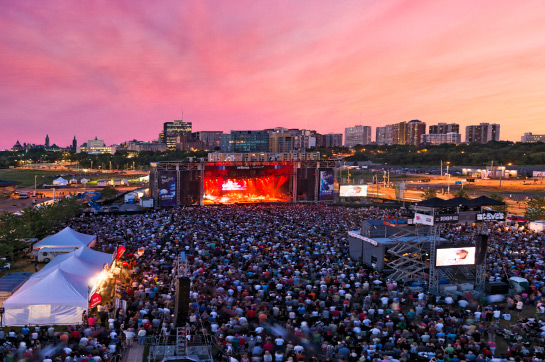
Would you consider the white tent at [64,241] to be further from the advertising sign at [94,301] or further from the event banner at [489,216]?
the event banner at [489,216]

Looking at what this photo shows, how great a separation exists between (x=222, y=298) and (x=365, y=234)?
29.1ft

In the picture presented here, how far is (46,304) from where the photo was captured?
39.8ft

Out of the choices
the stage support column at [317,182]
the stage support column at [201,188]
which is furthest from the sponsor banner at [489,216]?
the stage support column at [201,188]

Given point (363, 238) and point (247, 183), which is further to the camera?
point (247, 183)

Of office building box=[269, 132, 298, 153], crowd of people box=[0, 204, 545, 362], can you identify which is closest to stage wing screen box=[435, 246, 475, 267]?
crowd of people box=[0, 204, 545, 362]

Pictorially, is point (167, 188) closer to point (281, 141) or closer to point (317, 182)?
point (317, 182)

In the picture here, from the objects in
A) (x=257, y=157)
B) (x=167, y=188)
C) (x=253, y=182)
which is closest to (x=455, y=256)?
(x=167, y=188)

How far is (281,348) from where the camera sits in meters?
10.5

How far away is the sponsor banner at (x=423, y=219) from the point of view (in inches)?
634

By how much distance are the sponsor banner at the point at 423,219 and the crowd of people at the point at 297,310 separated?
2778mm

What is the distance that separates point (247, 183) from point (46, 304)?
33995mm

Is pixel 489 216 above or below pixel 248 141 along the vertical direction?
below

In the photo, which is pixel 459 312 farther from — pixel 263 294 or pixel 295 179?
pixel 295 179

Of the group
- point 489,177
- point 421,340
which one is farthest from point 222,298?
point 489,177
